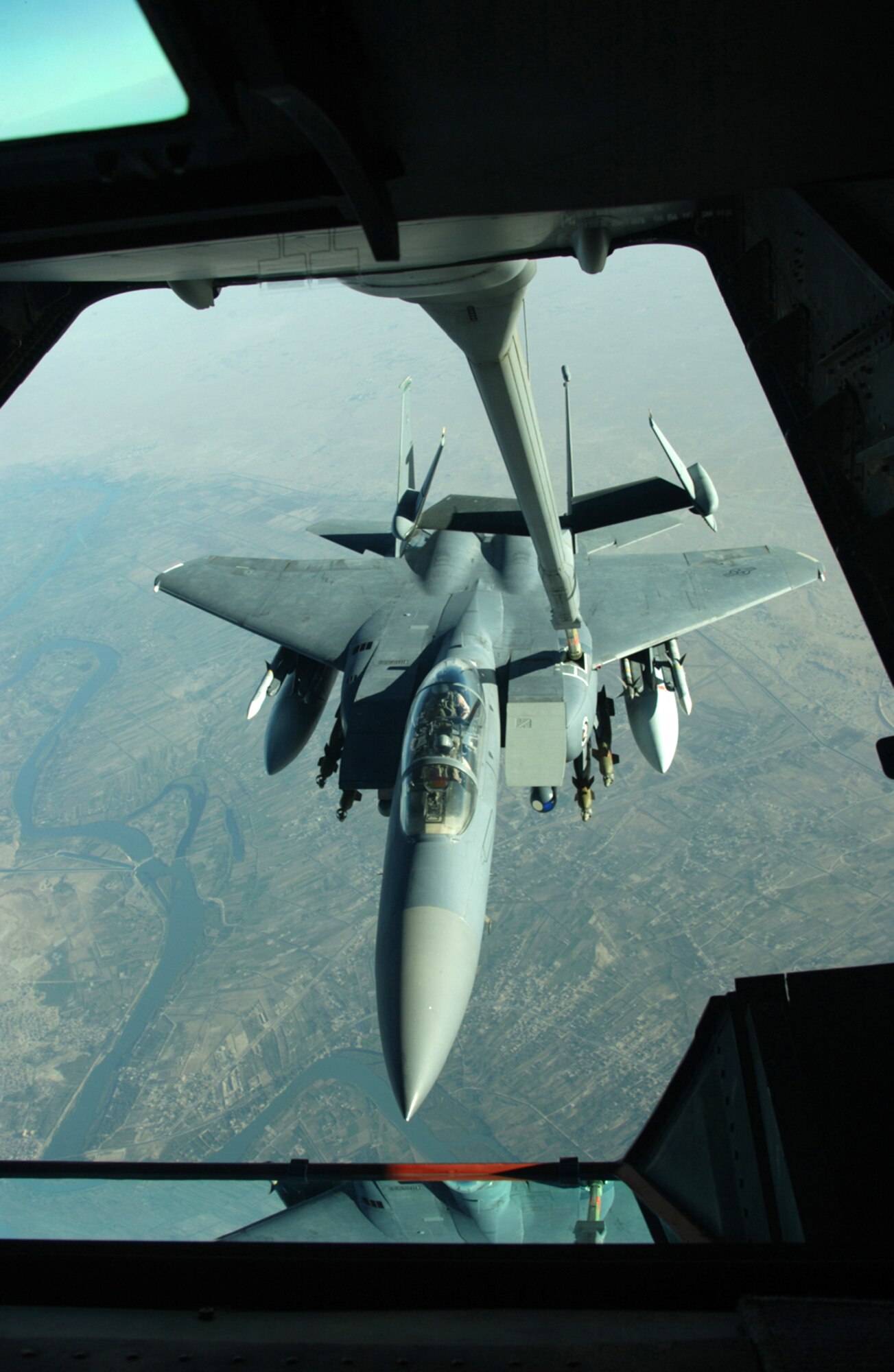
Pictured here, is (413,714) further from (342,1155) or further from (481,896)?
(342,1155)

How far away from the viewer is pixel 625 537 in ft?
56.4

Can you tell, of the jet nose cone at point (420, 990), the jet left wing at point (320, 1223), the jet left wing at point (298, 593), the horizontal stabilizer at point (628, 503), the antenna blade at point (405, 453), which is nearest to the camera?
the jet left wing at point (320, 1223)

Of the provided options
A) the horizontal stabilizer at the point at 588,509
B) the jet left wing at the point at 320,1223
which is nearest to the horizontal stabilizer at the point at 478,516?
the horizontal stabilizer at the point at 588,509

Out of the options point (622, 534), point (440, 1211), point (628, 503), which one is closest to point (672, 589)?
point (622, 534)

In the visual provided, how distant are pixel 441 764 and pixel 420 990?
2386 millimetres

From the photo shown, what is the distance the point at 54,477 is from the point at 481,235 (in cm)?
14398

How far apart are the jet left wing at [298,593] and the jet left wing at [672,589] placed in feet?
12.1

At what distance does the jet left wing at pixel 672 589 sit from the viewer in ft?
45.4

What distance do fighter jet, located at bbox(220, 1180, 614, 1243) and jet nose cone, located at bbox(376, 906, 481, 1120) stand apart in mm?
3217

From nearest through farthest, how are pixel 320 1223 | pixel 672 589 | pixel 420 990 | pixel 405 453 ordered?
pixel 320 1223 → pixel 420 990 → pixel 672 589 → pixel 405 453

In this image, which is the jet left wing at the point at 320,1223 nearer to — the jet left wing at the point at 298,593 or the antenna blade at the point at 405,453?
the jet left wing at the point at 298,593

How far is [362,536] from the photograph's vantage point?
17812 mm

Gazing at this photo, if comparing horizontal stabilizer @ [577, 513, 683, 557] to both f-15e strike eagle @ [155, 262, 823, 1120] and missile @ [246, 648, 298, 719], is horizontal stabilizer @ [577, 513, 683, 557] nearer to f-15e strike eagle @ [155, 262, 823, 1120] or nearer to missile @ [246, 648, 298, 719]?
f-15e strike eagle @ [155, 262, 823, 1120]

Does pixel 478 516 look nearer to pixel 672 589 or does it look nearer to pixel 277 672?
pixel 672 589
